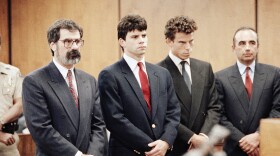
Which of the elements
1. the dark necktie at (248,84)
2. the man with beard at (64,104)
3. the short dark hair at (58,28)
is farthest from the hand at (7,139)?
the dark necktie at (248,84)

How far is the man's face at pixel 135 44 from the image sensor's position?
3.21 metres

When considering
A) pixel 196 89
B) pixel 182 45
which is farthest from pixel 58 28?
pixel 196 89

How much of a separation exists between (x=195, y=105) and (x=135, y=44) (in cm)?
63

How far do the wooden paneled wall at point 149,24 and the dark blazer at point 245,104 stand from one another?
1.58m

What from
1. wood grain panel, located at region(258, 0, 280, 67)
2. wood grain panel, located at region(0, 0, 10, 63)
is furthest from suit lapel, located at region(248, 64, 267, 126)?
wood grain panel, located at region(0, 0, 10, 63)

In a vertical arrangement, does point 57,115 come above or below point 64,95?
below

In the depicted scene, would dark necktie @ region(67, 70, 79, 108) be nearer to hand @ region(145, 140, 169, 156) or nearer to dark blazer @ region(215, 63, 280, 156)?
hand @ region(145, 140, 169, 156)

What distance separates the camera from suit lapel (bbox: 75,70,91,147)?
2.93 meters

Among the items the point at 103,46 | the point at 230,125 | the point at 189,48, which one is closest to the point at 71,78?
the point at 189,48

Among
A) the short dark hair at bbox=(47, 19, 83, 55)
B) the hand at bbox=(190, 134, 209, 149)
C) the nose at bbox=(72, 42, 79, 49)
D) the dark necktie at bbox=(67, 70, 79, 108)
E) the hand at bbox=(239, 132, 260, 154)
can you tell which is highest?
the short dark hair at bbox=(47, 19, 83, 55)

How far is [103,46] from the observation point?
17.6 feet

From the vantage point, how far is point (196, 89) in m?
3.46

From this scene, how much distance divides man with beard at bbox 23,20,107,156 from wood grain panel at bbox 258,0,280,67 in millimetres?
2602

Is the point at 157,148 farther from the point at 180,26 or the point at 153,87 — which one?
the point at 180,26
